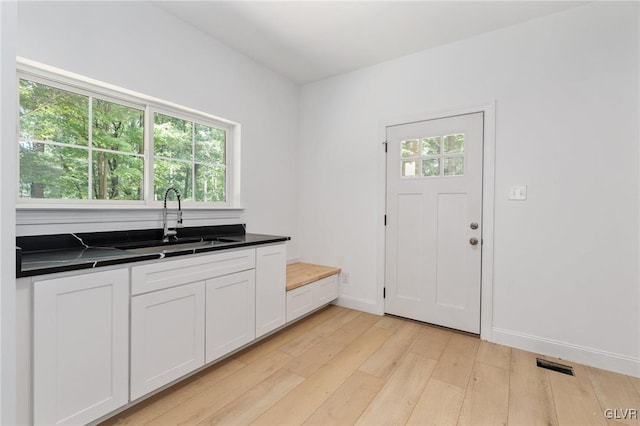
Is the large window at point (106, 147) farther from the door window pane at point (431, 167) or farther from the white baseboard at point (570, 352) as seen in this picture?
the white baseboard at point (570, 352)

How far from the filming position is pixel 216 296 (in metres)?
2.03

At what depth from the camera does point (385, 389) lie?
188 cm

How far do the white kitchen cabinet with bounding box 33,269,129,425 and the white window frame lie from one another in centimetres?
51

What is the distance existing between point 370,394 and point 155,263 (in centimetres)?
154

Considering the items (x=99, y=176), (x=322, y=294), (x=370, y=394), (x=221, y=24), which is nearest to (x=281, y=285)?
(x=322, y=294)

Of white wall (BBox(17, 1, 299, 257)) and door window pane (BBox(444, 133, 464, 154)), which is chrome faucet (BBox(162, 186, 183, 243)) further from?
door window pane (BBox(444, 133, 464, 154))

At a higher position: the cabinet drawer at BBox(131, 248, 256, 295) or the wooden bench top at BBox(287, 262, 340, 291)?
the cabinet drawer at BBox(131, 248, 256, 295)

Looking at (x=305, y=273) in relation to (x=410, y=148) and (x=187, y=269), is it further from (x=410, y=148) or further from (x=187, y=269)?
(x=410, y=148)

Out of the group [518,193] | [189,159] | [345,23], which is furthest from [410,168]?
[189,159]

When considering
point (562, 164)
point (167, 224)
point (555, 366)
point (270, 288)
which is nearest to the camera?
point (555, 366)

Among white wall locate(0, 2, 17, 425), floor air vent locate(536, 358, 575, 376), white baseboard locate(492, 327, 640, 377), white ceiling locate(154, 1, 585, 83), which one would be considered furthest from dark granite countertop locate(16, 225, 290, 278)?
floor air vent locate(536, 358, 575, 376)

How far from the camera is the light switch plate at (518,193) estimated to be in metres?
2.41

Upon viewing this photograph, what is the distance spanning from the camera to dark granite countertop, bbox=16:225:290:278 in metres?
1.35

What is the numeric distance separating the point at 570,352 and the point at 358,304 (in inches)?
72.0
